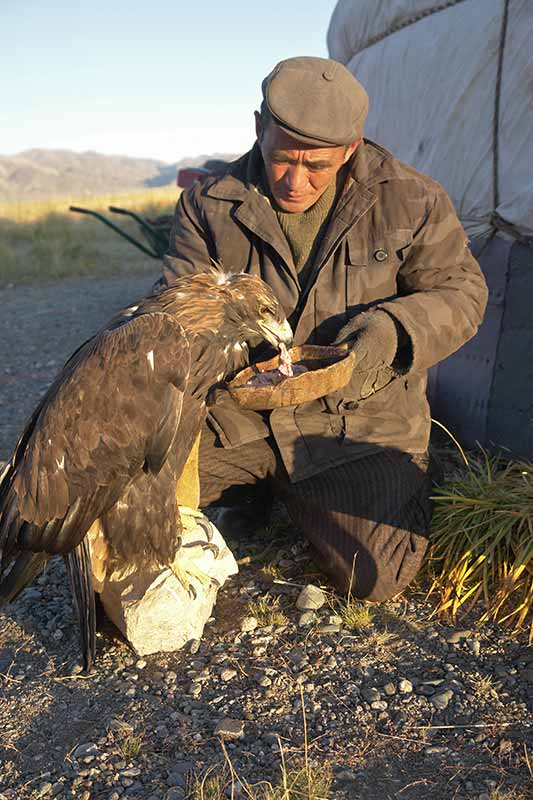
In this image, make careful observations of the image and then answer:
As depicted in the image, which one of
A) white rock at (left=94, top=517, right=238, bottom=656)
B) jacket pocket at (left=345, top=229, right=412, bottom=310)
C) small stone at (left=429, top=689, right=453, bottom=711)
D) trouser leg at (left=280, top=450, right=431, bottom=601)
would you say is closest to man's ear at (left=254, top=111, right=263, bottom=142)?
jacket pocket at (left=345, top=229, right=412, bottom=310)

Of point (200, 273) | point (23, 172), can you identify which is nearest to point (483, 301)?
point (200, 273)

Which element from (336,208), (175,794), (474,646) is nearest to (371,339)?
(336,208)

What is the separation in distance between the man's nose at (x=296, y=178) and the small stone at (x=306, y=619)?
6.55 feet

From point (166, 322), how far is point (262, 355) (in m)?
0.80

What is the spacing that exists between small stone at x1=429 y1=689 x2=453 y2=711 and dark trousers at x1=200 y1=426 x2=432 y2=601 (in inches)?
28.2

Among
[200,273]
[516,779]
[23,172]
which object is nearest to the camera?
[516,779]

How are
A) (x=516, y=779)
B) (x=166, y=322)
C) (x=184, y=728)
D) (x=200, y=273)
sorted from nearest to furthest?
(x=516, y=779) → (x=184, y=728) → (x=166, y=322) → (x=200, y=273)

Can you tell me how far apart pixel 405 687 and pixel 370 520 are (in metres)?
0.94

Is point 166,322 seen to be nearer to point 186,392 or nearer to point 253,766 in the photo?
point 186,392

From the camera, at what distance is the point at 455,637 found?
355cm

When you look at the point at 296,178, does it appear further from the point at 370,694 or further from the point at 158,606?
the point at 370,694

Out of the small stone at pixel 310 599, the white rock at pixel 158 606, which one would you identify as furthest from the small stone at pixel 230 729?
the small stone at pixel 310 599

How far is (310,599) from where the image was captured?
3881mm

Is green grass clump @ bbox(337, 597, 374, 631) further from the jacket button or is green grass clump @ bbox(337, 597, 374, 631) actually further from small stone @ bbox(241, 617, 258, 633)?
the jacket button
